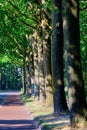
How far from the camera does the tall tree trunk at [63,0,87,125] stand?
16828mm

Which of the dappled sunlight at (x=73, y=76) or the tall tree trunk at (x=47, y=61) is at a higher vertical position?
the tall tree trunk at (x=47, y=61)

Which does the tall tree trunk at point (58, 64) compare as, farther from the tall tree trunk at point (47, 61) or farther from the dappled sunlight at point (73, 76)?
the dappled sunlight at point (73, 76)

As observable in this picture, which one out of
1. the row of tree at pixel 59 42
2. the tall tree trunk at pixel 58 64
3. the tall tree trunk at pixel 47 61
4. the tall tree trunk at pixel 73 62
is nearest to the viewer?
the tall tree trunk at pixel 73 62

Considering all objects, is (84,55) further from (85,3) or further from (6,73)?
(6,73)

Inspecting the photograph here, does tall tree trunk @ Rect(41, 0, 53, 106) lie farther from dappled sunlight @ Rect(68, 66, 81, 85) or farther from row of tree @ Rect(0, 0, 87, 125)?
dappled sunlight @ Rect(68, 66, 81, 85)

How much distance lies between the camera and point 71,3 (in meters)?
17.3

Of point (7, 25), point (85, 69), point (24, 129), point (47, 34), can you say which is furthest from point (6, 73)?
point (24, 129)

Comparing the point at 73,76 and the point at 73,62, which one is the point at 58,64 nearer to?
the point at 73,62

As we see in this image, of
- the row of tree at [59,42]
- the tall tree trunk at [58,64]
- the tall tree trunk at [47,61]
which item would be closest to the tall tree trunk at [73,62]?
the row of tree at [59,42]

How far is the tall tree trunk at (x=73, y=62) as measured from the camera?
663 inches

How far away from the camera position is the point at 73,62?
17.2 metres

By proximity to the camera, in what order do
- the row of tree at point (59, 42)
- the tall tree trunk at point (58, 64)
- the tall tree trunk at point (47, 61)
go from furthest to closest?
the tall tree trunk at point (47, 61) < the tall tree trunk at point (58, 64) < the row of tree at point (59, 42)

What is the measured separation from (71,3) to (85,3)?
9.50 meters

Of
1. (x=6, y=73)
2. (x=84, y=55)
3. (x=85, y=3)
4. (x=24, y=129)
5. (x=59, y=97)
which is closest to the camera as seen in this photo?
(x=24, y=129)
